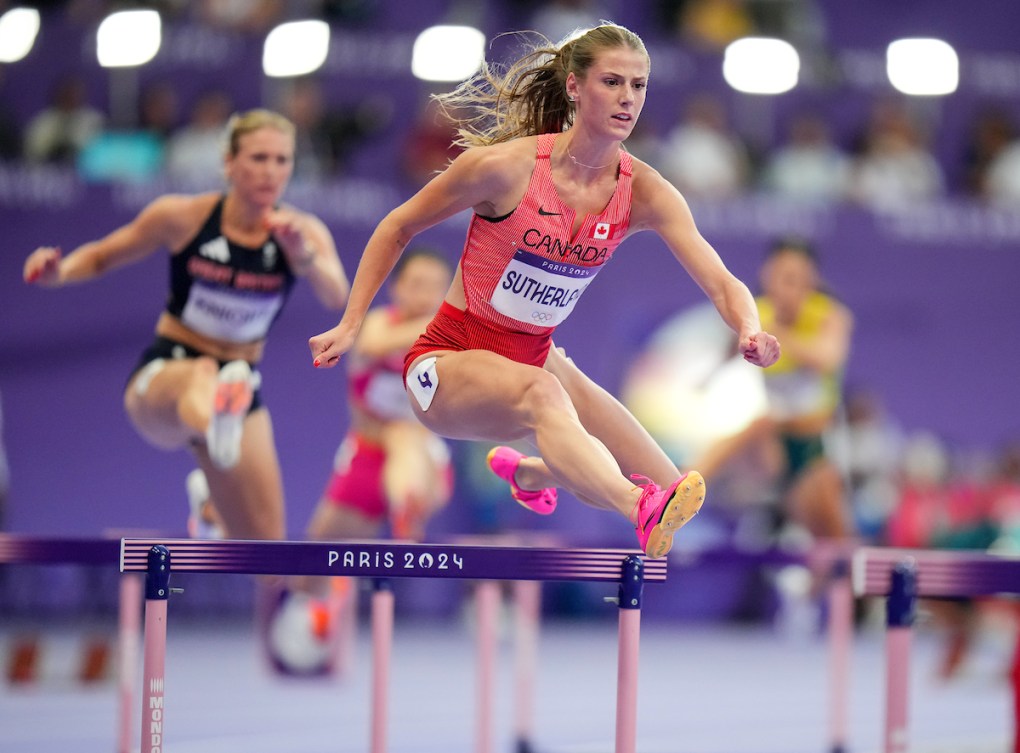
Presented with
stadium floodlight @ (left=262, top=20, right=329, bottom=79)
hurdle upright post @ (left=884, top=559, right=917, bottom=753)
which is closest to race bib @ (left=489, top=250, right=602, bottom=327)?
hurdle upright post @ (left=884, top=559, right=917, bottom=753)

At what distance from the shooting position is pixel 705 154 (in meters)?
11.5

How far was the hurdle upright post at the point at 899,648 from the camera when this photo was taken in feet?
14.1

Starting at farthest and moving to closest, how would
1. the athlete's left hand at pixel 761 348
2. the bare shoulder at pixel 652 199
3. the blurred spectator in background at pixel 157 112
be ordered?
the blurred spectator in background at pixel 157 112 < the bare shoulder at pixel 652 199 < the athlete's left hand at pixel 761 348

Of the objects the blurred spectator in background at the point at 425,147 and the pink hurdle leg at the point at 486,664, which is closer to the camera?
the pink hurdle leg at the point at 486,664

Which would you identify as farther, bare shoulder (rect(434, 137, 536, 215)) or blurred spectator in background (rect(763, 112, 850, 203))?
blurred spectator in background (rect(763, 112, 850, 203))

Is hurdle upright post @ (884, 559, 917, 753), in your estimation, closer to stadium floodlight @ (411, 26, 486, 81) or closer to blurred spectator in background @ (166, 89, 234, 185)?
blurred spectator in background @ (166, 89, 234, 185)

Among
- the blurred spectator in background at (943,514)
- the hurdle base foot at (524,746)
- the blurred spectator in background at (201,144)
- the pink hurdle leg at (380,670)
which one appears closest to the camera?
the pink hurdle leg at (380,670)

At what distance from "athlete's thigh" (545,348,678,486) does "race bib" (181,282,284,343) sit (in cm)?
160

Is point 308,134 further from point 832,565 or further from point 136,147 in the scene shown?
point 832,565

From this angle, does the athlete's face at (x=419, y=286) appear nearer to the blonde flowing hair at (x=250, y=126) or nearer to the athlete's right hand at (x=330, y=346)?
the blonde flowing hair at (x=250, y=126)

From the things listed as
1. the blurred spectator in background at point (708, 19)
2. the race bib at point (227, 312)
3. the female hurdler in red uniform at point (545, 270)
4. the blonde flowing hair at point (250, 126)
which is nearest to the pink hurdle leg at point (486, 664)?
the female hurdler in red uniform at point (545, 270)

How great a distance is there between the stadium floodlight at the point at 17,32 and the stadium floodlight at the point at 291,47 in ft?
5.76

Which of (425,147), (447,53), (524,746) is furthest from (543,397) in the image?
(447,53)

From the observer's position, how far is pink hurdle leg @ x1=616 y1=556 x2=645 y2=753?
3799 millimetres
